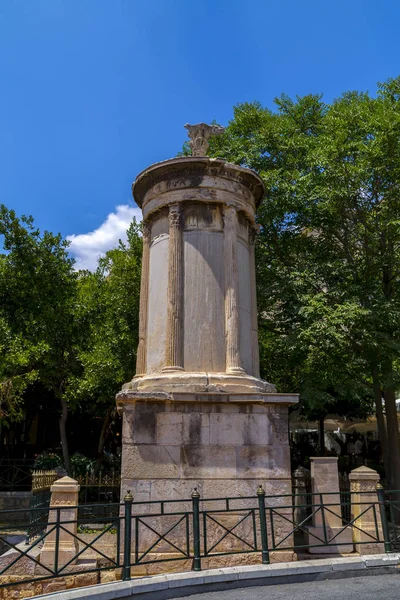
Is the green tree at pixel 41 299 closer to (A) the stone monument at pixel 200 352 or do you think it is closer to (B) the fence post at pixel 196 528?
(A) the stone monument at pixel 200 352

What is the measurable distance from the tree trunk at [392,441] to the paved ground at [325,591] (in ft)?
27.5

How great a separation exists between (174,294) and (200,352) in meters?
1.32

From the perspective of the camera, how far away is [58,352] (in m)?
22.0

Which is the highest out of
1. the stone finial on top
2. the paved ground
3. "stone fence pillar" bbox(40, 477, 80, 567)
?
the stone finial on top

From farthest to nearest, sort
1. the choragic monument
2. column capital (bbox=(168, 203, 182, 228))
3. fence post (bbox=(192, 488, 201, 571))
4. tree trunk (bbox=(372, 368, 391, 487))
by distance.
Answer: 1. tree trunk (bbox=(372, 368, 391, 487))
2. column capital (bbox=(168, 203, 182, 228))
3. the choragic monument
4. fence post (bbox=(192, 488, 201, 571))

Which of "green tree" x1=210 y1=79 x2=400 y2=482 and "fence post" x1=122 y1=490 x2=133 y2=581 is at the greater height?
"green tree" x1=210 y1=79 x2=400 y2=482

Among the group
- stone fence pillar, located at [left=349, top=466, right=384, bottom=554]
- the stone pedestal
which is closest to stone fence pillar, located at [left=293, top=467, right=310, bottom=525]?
the stone pedestal

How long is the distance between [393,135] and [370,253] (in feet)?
11.8

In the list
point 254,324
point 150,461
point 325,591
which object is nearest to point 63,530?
point 150,461

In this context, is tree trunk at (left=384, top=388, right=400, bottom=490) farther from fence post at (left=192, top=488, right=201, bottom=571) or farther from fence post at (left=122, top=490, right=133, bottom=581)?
fence post at (left=122, top=490, right=133, bottom=581)

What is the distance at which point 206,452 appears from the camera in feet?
30.9

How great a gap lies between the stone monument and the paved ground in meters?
1.97

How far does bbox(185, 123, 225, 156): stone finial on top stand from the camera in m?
12.0

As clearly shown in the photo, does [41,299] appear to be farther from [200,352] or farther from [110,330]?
[200,352]
